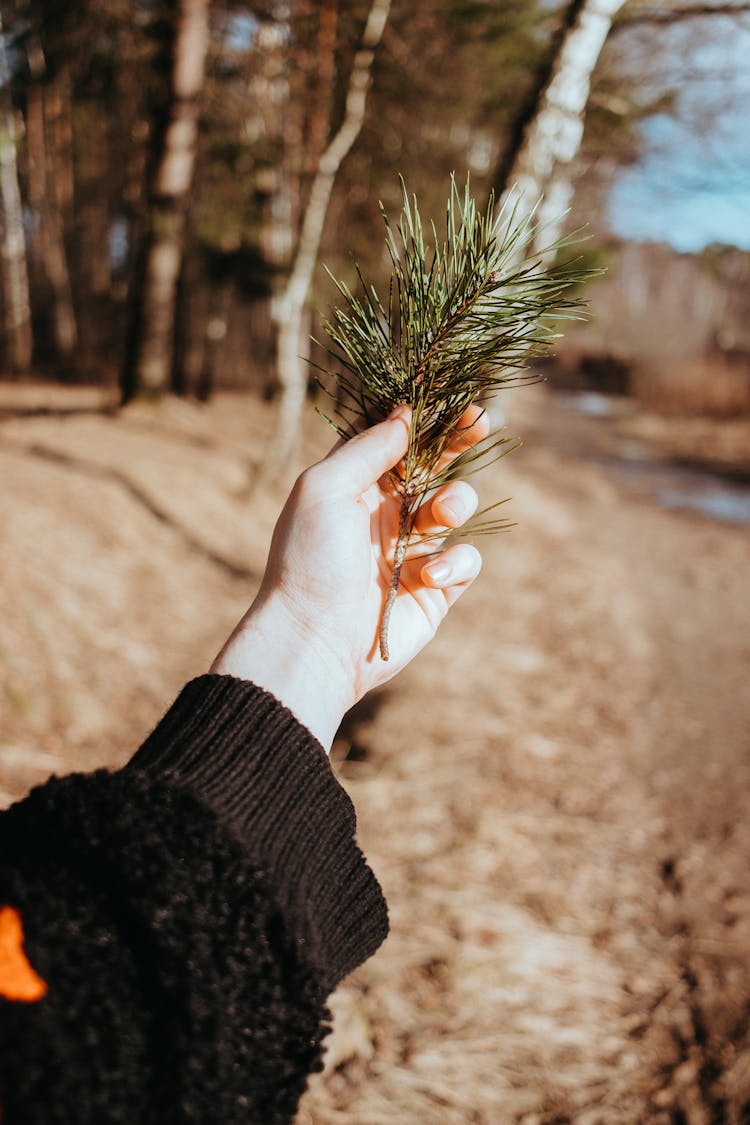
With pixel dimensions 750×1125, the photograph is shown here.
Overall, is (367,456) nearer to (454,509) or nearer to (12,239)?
(454,509)

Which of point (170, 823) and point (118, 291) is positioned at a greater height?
point (118, 291)

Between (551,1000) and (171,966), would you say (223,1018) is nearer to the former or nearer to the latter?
(171,966)

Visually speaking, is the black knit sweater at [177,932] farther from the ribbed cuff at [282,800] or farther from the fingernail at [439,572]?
the fingernail at [439,572]

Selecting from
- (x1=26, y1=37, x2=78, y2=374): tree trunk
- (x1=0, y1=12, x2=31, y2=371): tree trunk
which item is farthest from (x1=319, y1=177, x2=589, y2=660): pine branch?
(x1=0, y1=12, x2=31, y2=371): tree trunk

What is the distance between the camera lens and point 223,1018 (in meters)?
0.94

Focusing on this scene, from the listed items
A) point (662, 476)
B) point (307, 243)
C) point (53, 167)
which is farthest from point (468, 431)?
point (53, 167)

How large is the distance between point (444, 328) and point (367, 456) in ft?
0.90

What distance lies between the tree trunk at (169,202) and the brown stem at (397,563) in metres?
8.29

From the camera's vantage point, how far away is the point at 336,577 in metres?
1.40

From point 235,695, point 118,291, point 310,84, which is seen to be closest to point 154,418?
point 310,84

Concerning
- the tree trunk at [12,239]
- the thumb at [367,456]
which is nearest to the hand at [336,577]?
the thumb at [367,456]

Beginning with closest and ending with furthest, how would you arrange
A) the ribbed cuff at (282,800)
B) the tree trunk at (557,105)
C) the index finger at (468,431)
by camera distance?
the ribbed cuff at (282,800), the index finger at (468,431), the tree trunk at (557,105)

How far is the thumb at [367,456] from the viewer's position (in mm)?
1298

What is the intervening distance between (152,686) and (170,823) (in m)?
3.35
